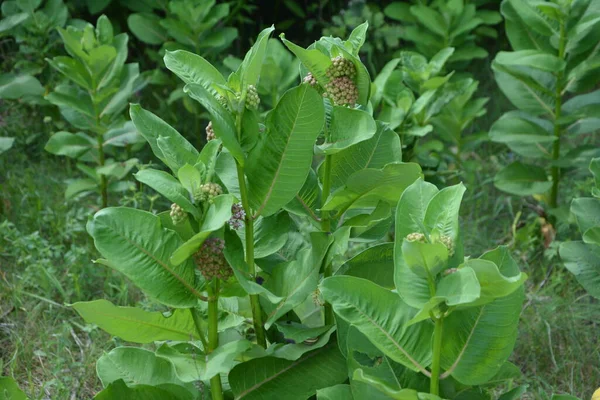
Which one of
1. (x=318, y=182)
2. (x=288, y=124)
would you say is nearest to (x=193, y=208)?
(x=288, y=124)

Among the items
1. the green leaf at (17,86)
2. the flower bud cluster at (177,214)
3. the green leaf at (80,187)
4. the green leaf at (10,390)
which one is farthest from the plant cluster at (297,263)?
the green leaf at (17,86)

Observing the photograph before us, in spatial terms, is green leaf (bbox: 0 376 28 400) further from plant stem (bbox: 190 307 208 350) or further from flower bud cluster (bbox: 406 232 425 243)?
flower bud cluster (bbox: 406 232 425 243)

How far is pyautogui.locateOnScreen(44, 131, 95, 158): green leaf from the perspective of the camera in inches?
133

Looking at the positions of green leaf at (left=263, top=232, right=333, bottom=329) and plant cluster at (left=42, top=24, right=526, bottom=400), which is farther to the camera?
green leaf at (left=263, top=232, right=333, bottom=329)

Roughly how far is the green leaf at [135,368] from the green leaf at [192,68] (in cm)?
62

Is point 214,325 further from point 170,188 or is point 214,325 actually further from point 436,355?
point 436,355

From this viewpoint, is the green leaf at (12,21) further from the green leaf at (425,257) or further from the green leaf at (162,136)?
the green leaf at (425,257)

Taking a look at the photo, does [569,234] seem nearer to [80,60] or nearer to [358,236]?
[358,236]

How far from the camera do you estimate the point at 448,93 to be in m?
3.36

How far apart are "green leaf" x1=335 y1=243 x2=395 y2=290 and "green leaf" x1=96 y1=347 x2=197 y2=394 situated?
441 millimetres

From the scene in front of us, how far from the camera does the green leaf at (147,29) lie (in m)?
4.18

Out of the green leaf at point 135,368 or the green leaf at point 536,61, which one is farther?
the green leaf at point 536,61

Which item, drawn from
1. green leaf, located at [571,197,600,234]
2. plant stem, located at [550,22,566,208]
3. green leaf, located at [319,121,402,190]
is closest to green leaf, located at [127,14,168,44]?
plant stem, located at [550,22,566,208]

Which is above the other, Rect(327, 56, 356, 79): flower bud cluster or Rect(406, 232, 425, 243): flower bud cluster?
Rect(327, 56, 356, 79): flower bud cluster
